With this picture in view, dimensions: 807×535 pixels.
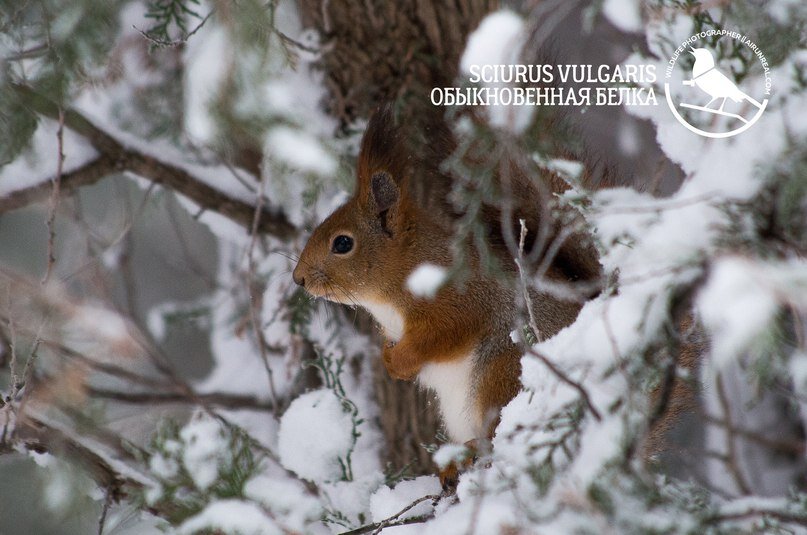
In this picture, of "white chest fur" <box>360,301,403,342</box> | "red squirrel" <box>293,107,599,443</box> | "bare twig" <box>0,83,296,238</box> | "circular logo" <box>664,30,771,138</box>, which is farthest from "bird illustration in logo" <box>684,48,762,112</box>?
"bare twig" <box>0,83,296,238</box>

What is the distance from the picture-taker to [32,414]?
164 cm

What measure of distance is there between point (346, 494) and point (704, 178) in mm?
1140

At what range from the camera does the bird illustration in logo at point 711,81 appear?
117cm

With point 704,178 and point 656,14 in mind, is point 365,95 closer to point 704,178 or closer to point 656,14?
point 656,14

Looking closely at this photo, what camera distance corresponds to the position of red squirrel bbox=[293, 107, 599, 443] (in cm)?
167

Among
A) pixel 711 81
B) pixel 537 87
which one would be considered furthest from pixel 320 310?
pixel 711 81

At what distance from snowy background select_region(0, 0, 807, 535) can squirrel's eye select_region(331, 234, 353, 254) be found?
16 cm

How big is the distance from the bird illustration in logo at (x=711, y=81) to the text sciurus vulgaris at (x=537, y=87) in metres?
0.07

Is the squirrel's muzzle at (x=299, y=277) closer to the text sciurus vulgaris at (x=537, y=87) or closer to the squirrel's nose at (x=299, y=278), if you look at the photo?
the squirrel's nose at (x=299, y=278)

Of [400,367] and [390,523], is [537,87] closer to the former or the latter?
[400,367]

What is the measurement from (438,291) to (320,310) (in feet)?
2.07

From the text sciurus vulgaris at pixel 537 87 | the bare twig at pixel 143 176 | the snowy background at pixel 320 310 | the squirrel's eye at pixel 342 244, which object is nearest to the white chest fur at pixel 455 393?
the snowy background at pixel 320 310

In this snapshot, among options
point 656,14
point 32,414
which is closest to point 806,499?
point 656,14

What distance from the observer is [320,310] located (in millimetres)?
2299
